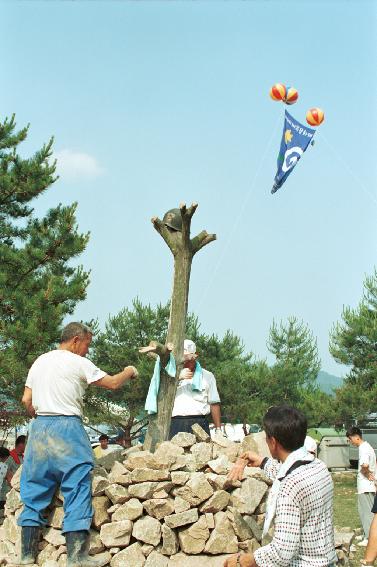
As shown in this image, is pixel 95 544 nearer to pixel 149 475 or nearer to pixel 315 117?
pixel 149 475

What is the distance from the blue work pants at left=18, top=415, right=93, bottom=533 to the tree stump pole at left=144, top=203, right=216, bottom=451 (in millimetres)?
1141

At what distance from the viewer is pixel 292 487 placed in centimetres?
293

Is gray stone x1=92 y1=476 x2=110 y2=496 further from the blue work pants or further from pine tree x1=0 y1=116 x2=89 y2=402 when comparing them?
pine tree x1=0 y1=116 x2=89 y2=402

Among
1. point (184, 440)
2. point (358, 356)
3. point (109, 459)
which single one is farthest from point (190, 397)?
point (358, 356)

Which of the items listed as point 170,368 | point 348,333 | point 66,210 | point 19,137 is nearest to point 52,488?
point 170,368

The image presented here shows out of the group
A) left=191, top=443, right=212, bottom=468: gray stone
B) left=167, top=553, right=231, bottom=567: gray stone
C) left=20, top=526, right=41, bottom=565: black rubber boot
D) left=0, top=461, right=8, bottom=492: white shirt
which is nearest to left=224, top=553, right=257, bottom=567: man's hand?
left=167, top=553, right=231, bottom=567: gray stone

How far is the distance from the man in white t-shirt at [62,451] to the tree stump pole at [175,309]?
0.98 metres

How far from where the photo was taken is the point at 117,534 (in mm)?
4656

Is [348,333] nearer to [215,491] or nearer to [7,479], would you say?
[7,479]

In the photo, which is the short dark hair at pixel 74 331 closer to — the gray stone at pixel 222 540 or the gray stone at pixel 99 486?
the gray stone at pixel 99 486

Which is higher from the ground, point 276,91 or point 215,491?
point 276,91

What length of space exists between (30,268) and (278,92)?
5686mm

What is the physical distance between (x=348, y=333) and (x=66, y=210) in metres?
9.58

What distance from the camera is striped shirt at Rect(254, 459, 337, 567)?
291 cm
